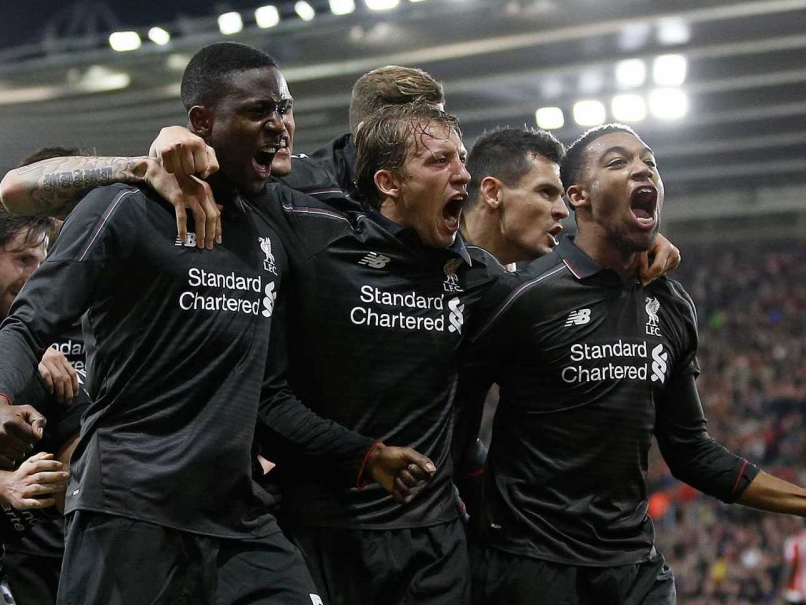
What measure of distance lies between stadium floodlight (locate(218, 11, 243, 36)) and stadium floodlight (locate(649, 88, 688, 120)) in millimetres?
6836

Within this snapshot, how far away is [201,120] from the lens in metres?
3.46

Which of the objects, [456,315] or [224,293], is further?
[456,315]

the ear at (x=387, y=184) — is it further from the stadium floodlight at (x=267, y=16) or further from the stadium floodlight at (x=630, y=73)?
the stadium floodlight at (x=630, y=73)

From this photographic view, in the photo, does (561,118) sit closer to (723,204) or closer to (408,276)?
(723,204)

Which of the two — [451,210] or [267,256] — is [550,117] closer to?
[451,210]

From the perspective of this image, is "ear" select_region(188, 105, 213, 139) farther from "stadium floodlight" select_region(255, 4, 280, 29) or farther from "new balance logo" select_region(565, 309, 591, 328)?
"stadium floodlight" select_region(255, 4, 280, 29)

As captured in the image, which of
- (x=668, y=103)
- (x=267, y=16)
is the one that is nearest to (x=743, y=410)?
(x=668, y=103)

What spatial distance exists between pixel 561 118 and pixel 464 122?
69.2 inches

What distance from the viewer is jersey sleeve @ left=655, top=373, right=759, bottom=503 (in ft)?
13.8

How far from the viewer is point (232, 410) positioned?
127 inches

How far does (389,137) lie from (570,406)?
3.75 ft

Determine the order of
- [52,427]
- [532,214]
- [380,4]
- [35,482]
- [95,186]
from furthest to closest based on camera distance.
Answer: [380,4] → [532,214] → [52,427] → [95,186] → [35,482]

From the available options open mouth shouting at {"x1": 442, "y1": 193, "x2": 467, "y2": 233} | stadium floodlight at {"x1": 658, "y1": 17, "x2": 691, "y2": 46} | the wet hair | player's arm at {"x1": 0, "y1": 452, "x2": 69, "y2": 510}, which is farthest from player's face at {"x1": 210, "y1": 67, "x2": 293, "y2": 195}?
stadium floodlight at {"x1": 658, "y1": 17, "x2": 691, "y2": 46}

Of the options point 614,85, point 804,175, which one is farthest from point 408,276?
point 804,175
